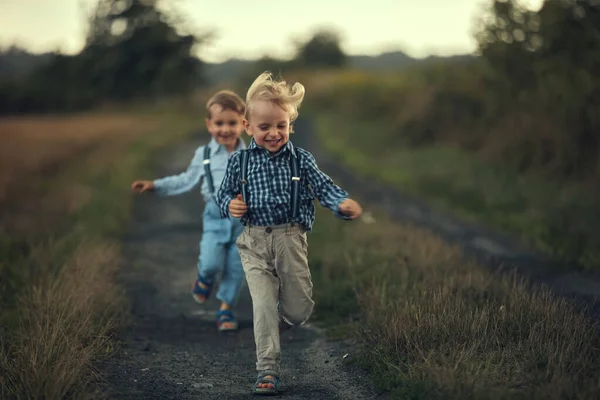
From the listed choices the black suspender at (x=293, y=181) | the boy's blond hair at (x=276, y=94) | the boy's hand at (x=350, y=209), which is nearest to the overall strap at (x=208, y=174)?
the black suspender at (x=293, y=181)

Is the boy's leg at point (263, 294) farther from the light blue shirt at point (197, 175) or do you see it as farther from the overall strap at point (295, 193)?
the light blue shirt at point (197, 175)

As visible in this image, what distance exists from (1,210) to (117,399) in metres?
7.80

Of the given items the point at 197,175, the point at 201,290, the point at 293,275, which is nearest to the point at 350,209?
the point at 293,275

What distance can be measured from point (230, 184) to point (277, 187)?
1.04ft

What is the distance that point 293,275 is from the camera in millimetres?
4902

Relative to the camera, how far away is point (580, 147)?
1328 centimetres

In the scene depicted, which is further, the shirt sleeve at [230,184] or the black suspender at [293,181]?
the shirt sleeve at [230,184]

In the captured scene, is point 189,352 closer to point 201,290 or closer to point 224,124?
point 201,290

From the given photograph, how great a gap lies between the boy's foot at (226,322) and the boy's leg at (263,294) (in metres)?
1.49

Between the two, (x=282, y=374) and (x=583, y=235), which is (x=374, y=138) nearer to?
(x=583, y=235)

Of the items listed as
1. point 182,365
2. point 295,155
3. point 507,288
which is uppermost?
point 295,155

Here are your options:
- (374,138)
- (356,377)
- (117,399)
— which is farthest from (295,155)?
(374,138)

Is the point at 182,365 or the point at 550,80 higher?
the point at 550,80

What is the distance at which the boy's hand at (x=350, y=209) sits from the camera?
184 inches
